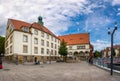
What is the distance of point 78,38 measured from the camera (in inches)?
3098

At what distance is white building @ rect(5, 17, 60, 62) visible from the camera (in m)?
42.0

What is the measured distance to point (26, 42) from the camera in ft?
147

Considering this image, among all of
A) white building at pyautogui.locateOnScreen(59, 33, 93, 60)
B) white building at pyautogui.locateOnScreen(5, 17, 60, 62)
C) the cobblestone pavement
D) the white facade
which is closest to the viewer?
the cobblestone pavement

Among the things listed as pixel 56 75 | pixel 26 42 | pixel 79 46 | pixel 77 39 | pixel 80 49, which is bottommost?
pixel 56 75

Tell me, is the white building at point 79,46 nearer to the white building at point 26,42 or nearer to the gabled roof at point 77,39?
the gabled roof at point 77,39

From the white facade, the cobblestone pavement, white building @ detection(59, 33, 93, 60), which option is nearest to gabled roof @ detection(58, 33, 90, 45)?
white building @ detection(59, 33, 93, 60)

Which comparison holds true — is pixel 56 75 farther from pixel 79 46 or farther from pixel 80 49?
pixel 79 46

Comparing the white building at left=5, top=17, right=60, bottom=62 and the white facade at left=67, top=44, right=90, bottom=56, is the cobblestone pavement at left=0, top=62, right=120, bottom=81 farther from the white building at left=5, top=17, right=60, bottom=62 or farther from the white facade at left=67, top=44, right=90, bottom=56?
the white facade at left=67, top=44, right=90, bottom=56

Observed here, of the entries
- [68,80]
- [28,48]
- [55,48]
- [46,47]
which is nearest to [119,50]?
[55,48]

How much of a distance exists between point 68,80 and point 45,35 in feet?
142

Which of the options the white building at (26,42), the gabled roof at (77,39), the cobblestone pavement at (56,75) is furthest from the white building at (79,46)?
the cobblestone pavement at (56,75)

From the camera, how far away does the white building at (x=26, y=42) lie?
42.0m

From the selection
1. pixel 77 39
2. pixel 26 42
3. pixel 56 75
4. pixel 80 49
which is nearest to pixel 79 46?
pixel 80 49

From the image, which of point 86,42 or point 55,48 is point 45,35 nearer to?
point 55,48
